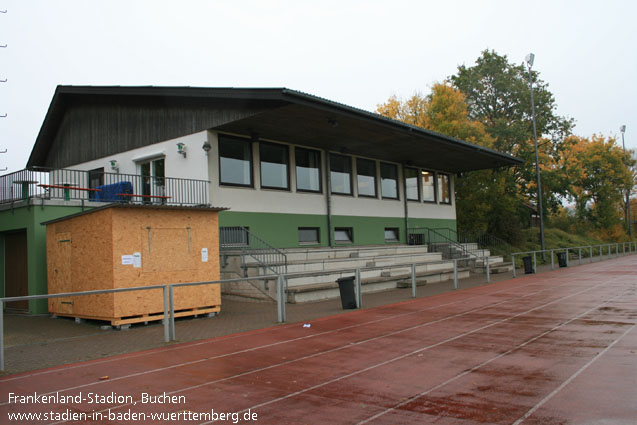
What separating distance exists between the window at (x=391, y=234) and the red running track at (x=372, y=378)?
48.2 ft

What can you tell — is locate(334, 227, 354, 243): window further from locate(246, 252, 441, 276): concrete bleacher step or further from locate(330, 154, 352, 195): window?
locate(246, 252, 441, 276): concrete bleacher step

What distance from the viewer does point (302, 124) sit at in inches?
702

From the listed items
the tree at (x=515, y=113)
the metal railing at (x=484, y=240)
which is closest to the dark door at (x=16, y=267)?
the metal railing at (x=484, y=240)

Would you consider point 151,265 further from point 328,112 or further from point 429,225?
point 429,225

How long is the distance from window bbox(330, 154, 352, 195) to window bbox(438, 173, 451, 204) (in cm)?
Answer: 869

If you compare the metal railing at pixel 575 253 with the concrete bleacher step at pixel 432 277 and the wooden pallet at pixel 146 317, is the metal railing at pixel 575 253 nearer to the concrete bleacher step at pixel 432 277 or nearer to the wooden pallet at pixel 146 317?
the concrete bleacher step at pixel 432 277

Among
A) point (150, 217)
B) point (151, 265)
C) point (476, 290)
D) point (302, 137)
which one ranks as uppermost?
point (302, 137)

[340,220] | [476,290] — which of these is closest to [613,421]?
[476,290]

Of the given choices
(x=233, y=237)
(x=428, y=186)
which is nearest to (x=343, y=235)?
(x=233, y=237)

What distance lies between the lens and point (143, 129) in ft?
66.1

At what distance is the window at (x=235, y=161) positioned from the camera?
18.1 metres

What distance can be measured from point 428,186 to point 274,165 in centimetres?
1232

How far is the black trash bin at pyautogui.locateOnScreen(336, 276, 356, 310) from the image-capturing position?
13266 millimetres

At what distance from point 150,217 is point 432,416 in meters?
8.80
